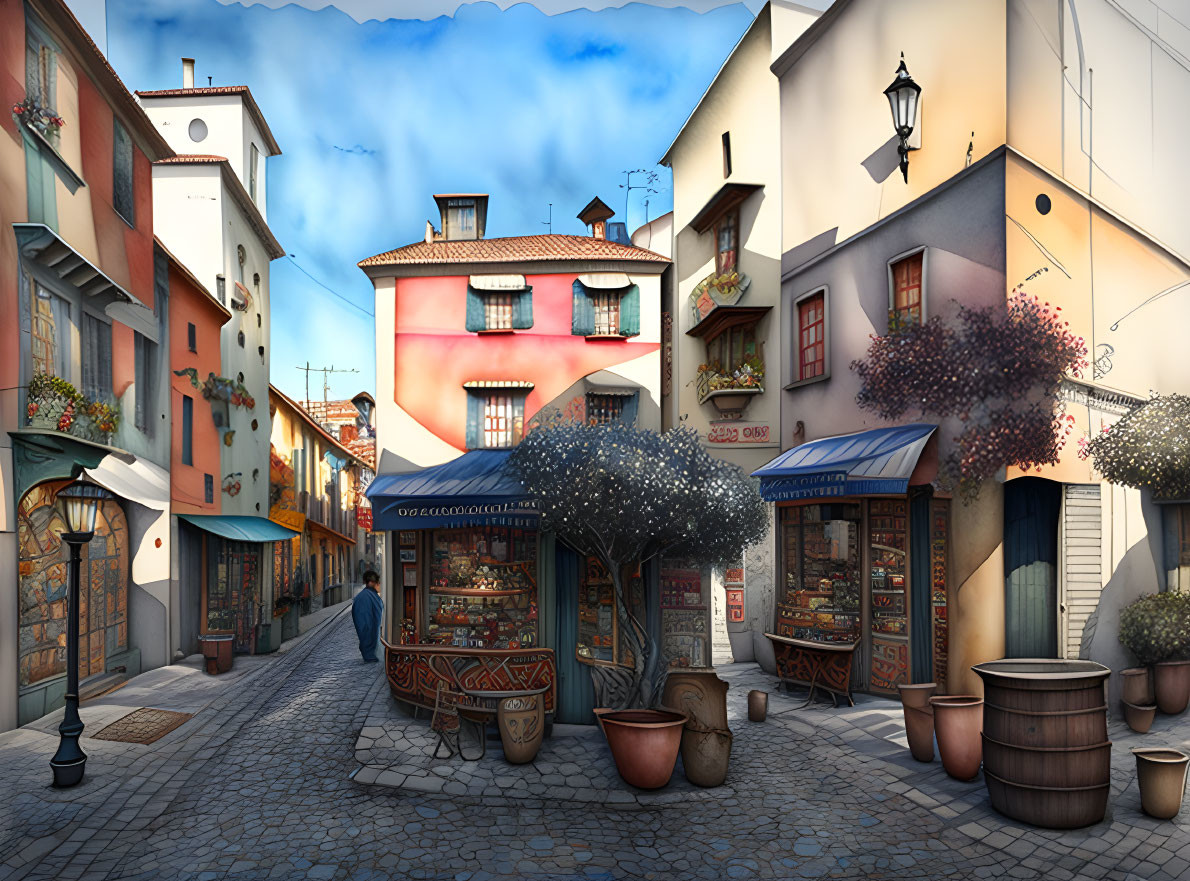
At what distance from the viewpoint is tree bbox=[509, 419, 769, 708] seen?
834 cm

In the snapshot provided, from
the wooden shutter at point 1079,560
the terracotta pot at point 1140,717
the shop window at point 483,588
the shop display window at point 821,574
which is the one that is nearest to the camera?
the terracotta pot at point 1140,717

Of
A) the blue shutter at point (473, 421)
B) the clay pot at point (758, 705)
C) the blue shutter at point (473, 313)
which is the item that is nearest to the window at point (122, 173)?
the blue shutter at point (473, 313)

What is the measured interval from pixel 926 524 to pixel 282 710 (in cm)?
930

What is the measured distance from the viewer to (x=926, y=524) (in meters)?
9.93

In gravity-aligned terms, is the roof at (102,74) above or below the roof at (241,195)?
below

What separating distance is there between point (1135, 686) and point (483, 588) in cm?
803

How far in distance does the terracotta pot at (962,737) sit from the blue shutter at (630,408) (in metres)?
7.40

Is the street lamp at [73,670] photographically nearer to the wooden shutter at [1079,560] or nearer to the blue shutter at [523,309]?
the blue shutter at [523,309]

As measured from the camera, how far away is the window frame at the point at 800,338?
11.6 meters

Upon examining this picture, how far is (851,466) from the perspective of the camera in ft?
31.9

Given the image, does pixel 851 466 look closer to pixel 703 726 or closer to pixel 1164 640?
pixel 1164 640

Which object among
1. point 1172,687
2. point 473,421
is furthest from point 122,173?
point 1172,687

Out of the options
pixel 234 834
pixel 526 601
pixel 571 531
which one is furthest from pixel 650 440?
pixel 234 834

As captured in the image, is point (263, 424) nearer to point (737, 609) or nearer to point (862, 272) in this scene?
point (737, 609)
